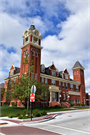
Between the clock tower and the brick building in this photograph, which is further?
the brick building

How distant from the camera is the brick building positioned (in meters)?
34.5

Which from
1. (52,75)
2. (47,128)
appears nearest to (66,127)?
A: (47,128)

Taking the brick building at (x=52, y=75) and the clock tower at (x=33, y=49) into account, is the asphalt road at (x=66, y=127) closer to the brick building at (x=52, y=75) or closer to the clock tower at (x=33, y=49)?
the brick building at (x=52, y=75)

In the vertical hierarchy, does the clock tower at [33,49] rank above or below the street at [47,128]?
above

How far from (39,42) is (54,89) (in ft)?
49.4

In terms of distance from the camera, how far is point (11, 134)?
785 cm

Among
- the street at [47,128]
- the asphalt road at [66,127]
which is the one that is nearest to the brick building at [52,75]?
the asphalt road at [66,127]

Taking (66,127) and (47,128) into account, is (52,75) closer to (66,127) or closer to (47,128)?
(66,127)

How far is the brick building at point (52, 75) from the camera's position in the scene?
3453 centimetres

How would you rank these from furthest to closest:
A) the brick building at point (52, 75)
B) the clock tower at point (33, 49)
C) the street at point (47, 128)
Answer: the brick building at point (52, 75), the clock tower at point (33, 49), the street at point (47, 128)

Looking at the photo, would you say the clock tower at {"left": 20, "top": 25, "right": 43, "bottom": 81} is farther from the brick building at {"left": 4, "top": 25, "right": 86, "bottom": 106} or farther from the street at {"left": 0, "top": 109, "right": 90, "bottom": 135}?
the street at {"left": 0, "top": 109, "right": 90, "bottom": 135}

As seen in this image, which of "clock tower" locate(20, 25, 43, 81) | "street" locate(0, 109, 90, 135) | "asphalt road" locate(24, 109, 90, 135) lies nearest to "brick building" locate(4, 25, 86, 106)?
"clock tower" locate(20, 25, 43, 81)

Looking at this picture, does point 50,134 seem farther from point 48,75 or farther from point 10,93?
point 48,75

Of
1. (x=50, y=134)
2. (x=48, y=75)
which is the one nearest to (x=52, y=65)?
(x=48, y=75)
